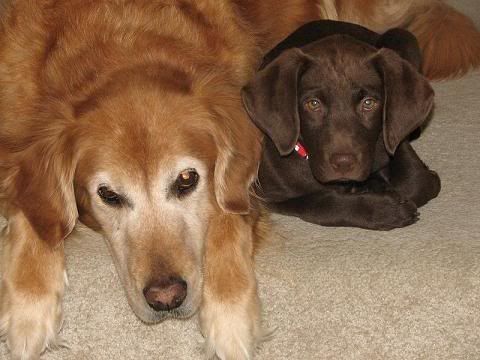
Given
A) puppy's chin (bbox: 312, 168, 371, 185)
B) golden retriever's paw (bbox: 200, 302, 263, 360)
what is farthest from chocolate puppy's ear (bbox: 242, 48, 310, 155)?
golden retriever's paw (bbox: 200, 302, 263, 360)

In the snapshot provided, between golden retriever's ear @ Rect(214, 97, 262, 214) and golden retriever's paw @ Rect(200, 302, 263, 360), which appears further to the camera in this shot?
golden retriever's ear @ Rect(214, 97, 262, 214)

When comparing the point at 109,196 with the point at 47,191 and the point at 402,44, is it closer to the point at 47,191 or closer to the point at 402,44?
the point at 47,191

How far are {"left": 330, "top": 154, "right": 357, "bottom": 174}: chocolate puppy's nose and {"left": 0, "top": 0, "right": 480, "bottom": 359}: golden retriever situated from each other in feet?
0.89

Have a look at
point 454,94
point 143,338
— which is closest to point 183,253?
point 143,338

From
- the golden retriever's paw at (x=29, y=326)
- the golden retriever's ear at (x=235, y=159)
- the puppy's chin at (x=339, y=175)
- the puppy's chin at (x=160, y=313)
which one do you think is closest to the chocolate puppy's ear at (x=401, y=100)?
the puppy's chin at (x=339, y=175)

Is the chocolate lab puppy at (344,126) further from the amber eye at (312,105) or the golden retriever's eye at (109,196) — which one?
the golden retriever's eye at (109,196)

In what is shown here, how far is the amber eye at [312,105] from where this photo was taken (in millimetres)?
2846

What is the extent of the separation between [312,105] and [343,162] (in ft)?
0.79

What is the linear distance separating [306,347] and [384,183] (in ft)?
2.70

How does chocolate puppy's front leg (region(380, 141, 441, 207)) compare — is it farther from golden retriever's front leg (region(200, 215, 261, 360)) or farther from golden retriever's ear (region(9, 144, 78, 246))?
golden retriever's ear (region(9, 144, 78, 246))

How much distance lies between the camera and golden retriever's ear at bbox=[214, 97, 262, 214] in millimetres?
2686

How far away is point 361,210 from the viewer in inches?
113

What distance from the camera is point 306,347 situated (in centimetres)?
247

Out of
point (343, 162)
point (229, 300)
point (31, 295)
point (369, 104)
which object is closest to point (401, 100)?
point (369, 104)
